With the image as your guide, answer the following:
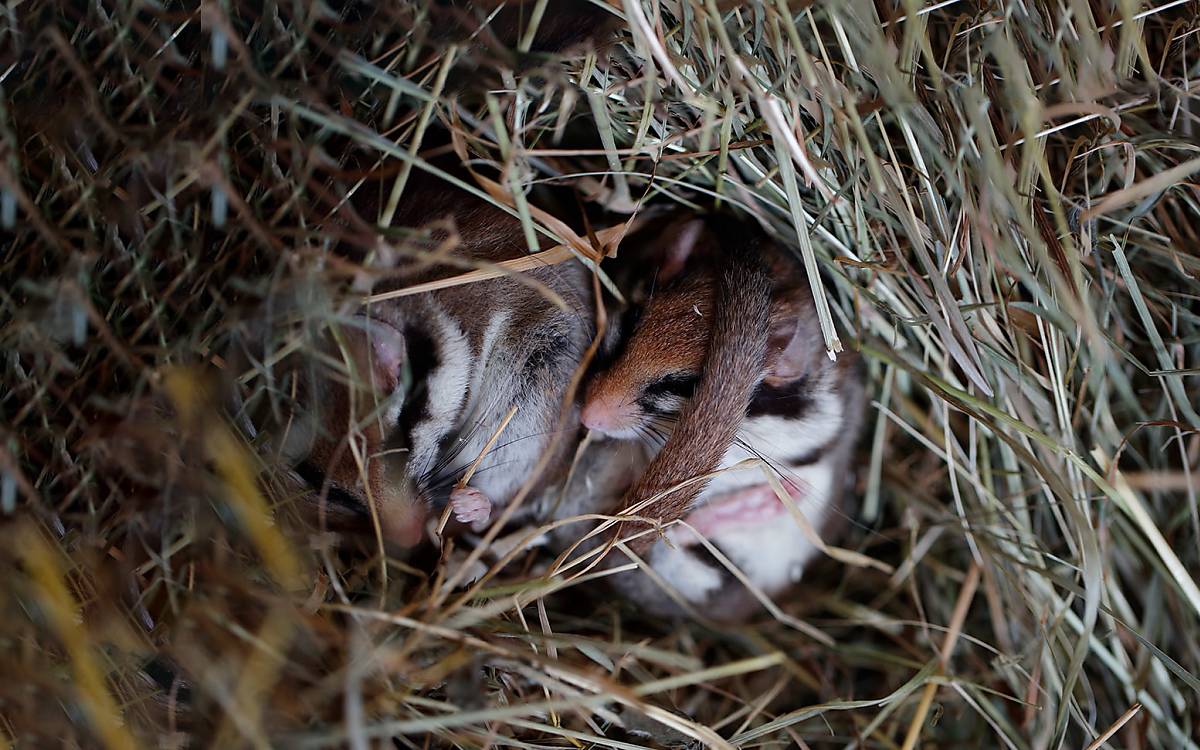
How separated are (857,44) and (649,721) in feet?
5.04

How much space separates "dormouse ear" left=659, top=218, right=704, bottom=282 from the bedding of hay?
0.37 ft

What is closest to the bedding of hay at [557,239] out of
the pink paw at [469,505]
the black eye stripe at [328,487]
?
the black eye stripe at [328,487]

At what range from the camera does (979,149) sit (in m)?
1.83

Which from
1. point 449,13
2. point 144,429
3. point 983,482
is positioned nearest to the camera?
point 144,429

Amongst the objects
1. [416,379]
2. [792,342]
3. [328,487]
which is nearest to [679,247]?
[792,342]

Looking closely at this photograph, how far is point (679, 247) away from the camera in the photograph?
212 cm

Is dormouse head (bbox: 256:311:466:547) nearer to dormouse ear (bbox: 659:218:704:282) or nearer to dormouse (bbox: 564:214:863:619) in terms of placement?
dormouse (bbox: 564:214:863:619)

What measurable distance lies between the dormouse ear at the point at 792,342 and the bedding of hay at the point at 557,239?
10cm

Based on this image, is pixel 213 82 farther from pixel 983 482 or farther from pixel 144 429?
pixel 983 482

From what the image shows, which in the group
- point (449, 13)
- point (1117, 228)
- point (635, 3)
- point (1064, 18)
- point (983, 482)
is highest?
point (449, 13)

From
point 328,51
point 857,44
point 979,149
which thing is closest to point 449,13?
point 328,51

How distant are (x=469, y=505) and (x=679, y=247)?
843 millimetres

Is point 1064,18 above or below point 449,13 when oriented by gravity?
below

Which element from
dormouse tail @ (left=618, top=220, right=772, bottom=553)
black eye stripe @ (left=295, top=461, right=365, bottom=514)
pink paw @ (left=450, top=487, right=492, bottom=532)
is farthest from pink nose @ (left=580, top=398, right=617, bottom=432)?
black eye stripe @ (left=295, top=461, right=365, bottom=514)
